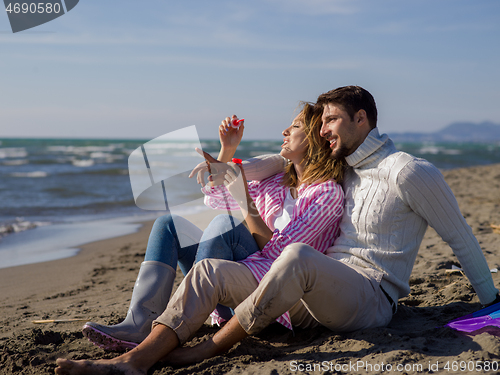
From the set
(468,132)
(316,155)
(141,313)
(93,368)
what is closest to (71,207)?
(141,313)

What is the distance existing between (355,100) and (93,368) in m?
1.78

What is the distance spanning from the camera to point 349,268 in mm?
1968

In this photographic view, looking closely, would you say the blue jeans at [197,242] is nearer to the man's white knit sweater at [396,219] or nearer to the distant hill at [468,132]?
the man's white knit sweater at [396,219]

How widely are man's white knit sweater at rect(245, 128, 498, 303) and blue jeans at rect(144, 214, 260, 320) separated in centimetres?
50

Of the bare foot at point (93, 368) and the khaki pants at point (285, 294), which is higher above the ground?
the khaki pants at point (285, 294)

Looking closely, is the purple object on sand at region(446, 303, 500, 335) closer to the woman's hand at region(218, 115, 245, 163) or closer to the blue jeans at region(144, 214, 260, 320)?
the blue jeans at region(144, 214, 260, 320)

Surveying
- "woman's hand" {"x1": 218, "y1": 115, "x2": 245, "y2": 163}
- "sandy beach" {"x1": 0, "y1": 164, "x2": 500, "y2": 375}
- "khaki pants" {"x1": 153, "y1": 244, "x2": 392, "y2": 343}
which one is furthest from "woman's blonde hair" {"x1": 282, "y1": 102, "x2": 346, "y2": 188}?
"sandy beach" {"x1": 0, "y1": 164, "x2": 500, "y2": 375}

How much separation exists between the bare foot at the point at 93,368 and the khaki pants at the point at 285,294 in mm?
243

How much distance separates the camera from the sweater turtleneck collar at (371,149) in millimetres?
2262

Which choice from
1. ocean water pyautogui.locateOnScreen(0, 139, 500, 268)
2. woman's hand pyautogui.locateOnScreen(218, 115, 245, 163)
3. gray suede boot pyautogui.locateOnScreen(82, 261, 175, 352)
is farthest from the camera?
ocean water pyautogui.locateOnScreen(0, 139, 500, 268)

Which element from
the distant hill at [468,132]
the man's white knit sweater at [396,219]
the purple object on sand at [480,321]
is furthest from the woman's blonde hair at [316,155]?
the distant hill at [468,132]

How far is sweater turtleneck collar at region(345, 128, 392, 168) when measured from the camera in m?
2.26

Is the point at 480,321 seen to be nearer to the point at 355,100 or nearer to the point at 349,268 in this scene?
the point at 349,268

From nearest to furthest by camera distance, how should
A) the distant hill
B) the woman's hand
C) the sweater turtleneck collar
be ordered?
the sweater turtleneck collar
the woman's hand
the distant hill
